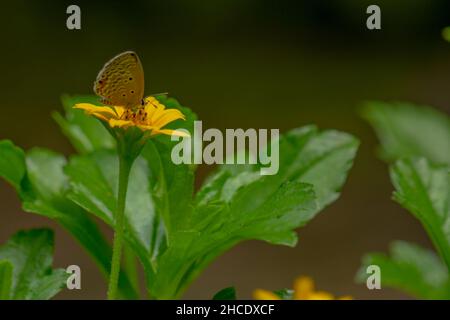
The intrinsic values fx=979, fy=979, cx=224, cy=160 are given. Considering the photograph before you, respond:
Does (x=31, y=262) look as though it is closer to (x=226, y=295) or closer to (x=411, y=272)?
(x=226, y=295)

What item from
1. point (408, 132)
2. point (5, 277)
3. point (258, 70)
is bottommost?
point (5, 277)

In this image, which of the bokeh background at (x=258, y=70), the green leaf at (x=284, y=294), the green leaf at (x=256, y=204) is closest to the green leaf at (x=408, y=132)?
the green leaf at (x=256, y=204)

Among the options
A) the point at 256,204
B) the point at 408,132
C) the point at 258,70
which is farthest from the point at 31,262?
the point at 258,70

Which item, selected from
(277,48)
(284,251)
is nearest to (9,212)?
(284,251)

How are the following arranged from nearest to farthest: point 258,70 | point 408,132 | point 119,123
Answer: point 119,123 < point 408,132 < point 258,70

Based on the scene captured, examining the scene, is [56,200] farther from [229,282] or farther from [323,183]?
[229,282]

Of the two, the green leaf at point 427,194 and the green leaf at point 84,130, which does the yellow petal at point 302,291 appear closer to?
the green leaf at point 427,194
